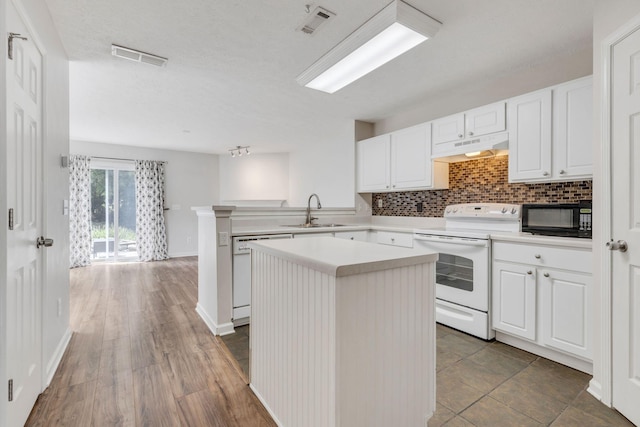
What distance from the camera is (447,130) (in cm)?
326

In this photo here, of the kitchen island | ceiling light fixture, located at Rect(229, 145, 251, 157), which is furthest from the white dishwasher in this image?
ceiling light fixture, located at Rect(229, 145, 251, 157)

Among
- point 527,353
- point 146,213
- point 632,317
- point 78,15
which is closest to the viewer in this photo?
point 632,317

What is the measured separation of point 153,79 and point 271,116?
1.62 m

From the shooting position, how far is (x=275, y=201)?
7.18 m

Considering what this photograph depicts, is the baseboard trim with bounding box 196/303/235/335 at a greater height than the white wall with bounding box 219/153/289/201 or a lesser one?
lesser

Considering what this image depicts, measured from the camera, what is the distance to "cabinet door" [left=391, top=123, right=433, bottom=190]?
11.5ft

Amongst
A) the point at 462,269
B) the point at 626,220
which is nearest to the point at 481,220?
the point at 462,269

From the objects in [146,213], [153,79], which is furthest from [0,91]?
[146,213]

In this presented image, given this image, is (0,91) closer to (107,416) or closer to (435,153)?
(107,416)

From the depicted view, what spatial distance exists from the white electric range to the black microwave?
0.09 meters

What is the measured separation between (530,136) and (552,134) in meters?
0.16

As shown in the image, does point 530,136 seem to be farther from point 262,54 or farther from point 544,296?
point 262,54

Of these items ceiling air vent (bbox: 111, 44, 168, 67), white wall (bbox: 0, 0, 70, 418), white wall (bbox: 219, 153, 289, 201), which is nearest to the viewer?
white wall (bbox: 0, 0, 70, 418)

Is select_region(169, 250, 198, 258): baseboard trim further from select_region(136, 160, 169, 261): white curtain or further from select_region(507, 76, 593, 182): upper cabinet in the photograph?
select_region(507, 76, 593, 182): upper cabinet
